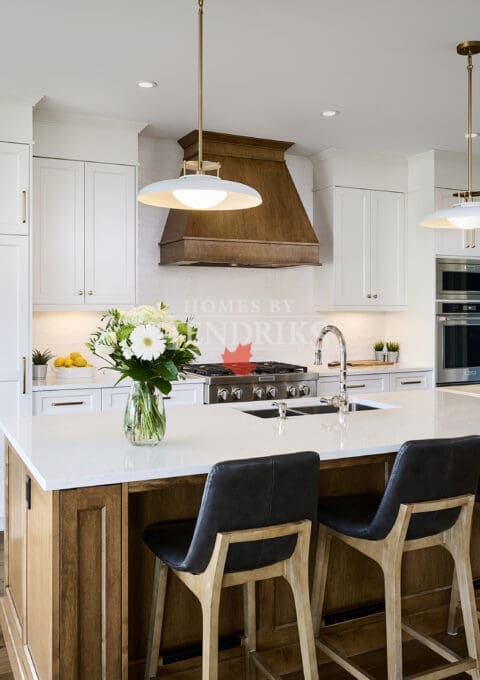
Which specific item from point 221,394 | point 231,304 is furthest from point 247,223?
point 221,394

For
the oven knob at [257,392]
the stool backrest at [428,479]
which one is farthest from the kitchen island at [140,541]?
the oven knob at [257,392]

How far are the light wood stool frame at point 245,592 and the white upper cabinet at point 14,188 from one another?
8.77 feet

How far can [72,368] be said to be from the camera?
4.50 meters

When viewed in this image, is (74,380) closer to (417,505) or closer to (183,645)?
(183,645)

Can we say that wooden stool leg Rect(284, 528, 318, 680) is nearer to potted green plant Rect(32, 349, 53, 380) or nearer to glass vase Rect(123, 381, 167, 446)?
glass vase Rect(123, 381, 167, 446)

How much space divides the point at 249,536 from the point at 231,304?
363 centimetres

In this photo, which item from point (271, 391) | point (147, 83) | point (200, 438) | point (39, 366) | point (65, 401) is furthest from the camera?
point (271, 391)

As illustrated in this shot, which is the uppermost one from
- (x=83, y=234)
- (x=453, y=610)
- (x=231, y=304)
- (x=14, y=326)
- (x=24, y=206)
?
(x=24, y=206)

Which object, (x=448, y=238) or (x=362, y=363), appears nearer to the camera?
(x=448, y=238)

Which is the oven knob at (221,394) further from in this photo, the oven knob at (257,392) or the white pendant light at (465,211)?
the white pendant light at (465,211)

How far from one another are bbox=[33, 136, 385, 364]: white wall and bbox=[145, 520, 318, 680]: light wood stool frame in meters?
2.96

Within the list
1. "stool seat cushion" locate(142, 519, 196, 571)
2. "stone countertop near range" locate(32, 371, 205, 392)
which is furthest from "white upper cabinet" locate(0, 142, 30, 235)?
"stool seat cushion" locate(142, 519, 196, 571)

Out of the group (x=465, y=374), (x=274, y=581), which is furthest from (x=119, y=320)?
(x=465, y=374)

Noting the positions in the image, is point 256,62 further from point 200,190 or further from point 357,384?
point 357,384
